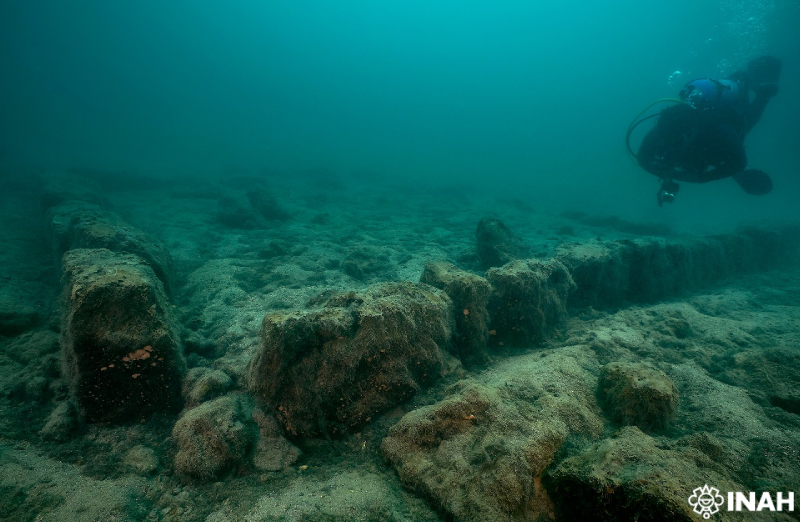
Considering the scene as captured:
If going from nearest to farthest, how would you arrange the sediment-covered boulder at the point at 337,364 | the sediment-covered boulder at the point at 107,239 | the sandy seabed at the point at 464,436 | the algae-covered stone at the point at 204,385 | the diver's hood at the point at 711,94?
the sandy seabed at the point at 464,436, the sediment-covered boulder at the point at 337,364, the algae-covered stone at the point at 204,385, the sediment-covered boulder at the point at 107,239, the diver's hood at the point at 711,94

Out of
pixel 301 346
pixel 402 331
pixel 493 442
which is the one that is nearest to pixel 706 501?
pixel 493 442

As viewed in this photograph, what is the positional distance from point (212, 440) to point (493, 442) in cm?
241

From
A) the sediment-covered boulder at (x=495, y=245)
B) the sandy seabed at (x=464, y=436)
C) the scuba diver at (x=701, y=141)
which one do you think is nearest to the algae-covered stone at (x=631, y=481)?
the sandy seabed at (x=464, y=436)

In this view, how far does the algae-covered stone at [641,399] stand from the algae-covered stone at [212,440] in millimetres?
3403

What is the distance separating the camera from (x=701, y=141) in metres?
8.37

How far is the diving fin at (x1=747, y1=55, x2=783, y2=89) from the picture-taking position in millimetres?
11492

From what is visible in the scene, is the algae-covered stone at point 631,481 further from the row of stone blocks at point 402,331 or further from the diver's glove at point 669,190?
the diver's glove at point 669,190

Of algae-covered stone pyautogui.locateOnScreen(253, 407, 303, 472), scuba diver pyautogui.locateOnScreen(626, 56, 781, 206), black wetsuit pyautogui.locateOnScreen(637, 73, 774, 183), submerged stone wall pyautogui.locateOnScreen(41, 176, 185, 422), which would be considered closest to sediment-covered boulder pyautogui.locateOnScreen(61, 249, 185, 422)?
submerged stone wall pyautogui.locateOnScreen(41, 176, 185, 422)

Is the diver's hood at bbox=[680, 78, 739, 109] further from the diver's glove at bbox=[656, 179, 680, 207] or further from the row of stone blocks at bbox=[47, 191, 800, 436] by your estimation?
the row of stone blocks at bbox=[47, 191, 800, 436]

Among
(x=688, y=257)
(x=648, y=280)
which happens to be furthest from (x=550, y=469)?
(x=688, y=257)

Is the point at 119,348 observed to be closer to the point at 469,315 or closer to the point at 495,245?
the point at 469,315

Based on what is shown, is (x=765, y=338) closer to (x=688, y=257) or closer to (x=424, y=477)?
(x=688, y=257)

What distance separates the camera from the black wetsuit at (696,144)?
816cm

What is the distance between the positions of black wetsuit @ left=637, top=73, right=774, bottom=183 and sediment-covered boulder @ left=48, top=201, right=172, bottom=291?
1286 centimetres
